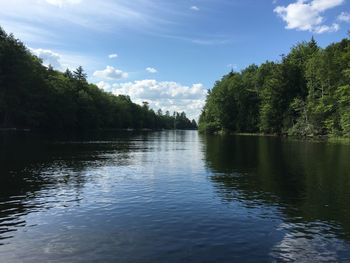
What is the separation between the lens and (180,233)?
57.2 ft

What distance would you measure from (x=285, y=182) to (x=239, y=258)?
731 inches

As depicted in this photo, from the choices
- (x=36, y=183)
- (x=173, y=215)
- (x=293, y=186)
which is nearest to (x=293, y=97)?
(x=293, y=186)

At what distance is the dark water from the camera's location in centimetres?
1508

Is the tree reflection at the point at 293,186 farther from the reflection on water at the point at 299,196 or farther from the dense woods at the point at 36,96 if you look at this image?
the dense woods at the point at 36,96

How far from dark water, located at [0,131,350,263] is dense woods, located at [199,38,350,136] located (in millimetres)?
67039

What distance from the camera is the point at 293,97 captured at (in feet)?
433

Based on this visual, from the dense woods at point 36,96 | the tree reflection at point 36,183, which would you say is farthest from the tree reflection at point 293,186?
the dense woods at point 36,96

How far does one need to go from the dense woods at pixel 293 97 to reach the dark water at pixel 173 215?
6704 centimetres

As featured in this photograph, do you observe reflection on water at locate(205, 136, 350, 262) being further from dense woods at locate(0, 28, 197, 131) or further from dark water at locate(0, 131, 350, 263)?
dense woods at locate(0, 28, 197, 131)

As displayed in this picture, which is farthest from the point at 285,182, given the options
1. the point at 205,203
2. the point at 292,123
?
the point at 292,123

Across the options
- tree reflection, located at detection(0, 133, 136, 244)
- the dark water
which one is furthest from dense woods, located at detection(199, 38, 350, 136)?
tree reflection, located at detection(0, 133, 136, 244)

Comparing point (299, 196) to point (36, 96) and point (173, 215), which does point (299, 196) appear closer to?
point (173, 215)

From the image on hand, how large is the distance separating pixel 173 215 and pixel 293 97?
391 ft

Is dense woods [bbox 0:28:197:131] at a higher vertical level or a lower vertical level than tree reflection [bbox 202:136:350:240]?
Result: higher
